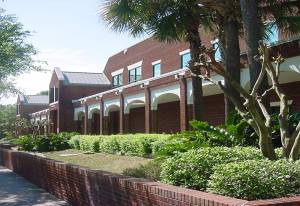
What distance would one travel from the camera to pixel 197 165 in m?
7.42

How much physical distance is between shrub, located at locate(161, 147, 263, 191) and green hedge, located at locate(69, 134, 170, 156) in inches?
431

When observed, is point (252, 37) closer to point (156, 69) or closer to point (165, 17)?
point (165, 17)

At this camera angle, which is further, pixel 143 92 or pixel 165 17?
pixel 143 92

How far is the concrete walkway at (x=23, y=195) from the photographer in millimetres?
11297

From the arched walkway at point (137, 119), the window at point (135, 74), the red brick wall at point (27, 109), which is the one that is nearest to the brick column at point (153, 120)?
the arched walkway at point (137, 119)

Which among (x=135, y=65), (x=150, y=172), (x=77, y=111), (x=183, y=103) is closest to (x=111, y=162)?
(x=183, y=103)

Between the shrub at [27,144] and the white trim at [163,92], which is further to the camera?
the shrub at [27,144]

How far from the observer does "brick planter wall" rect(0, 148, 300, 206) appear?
5797 mm

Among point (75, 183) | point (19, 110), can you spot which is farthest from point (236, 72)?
point (19, 110)

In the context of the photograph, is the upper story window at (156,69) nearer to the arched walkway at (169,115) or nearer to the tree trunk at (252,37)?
the arched walkway at (169,115)

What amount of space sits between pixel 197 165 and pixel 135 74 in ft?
110

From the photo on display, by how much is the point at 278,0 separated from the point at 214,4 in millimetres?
2085

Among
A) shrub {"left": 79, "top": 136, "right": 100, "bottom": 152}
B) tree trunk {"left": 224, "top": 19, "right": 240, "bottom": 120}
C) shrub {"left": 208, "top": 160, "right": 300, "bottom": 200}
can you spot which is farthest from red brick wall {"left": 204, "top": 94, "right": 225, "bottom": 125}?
shrub {"left": 208, "top": 160, "right": 300, "bottom": 200}

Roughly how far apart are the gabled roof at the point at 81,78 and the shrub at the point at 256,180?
41.7 m
